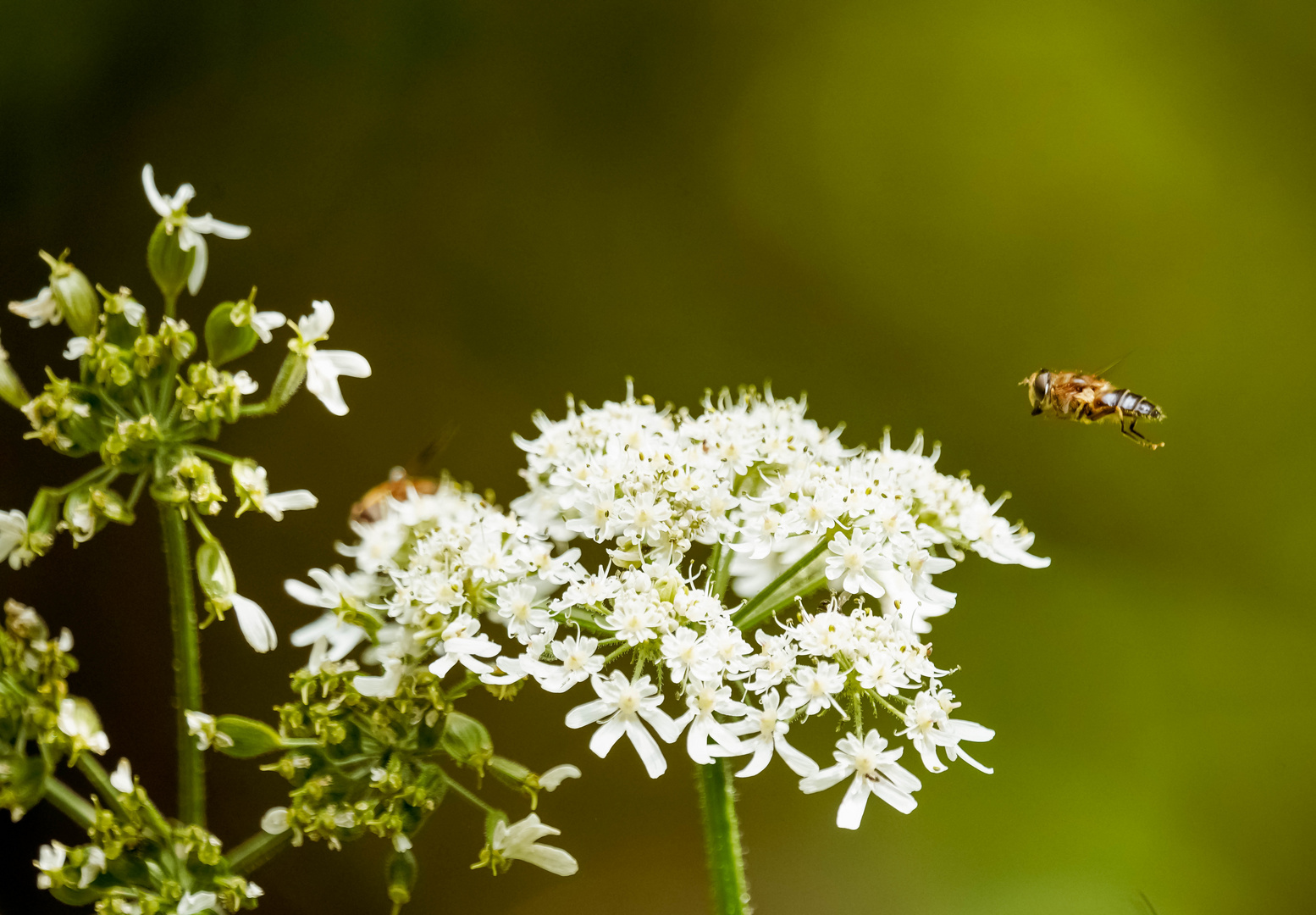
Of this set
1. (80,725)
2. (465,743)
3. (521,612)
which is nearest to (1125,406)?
(521,612)

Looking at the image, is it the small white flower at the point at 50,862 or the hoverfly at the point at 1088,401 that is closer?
the small white flower at the point at 50,862

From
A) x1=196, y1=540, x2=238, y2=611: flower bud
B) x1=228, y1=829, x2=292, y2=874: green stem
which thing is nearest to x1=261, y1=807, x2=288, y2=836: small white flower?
x1=228, y1=829, x2=292, y2=874: green stem

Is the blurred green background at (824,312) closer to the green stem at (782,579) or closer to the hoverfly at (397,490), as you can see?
the hoverfly at (397,490)

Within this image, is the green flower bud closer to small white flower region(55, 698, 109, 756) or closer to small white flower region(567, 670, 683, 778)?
small white flower region(55, 698, 109, 756)

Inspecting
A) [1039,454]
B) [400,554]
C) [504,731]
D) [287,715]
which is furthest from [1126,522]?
[287,715]

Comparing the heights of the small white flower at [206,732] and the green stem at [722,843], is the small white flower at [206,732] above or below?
above

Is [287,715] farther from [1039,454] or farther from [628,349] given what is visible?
[1039,454]

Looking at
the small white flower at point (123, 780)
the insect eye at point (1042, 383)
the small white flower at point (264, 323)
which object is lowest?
the small white flower at point (123, 780)

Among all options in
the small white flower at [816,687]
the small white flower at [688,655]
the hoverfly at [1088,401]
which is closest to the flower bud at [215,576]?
the small white flower at [688,655]
